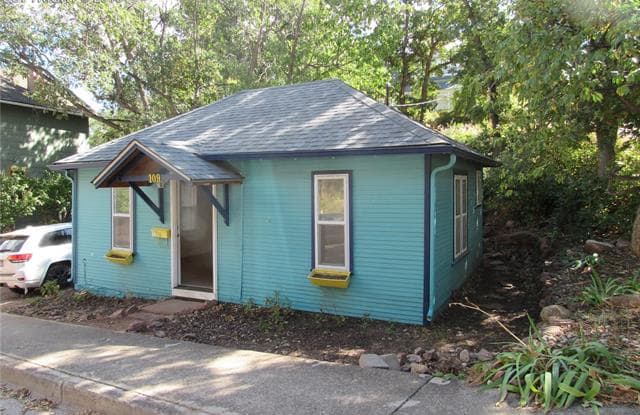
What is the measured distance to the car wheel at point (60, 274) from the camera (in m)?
10.2

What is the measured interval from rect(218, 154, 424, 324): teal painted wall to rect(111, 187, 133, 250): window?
2.27m

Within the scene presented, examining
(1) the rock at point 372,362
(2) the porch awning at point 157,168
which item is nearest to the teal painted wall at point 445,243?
(1) the rock at point 372,362

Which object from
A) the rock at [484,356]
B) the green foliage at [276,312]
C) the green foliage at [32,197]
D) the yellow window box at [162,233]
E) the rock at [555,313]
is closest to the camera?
the rock at [484,356]

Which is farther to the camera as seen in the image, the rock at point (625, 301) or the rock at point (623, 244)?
the rock at point (623, 244)

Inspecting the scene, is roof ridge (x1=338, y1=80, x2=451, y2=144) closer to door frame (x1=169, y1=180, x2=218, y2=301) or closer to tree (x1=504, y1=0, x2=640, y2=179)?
tree (x1=504, y1=0, x2=640, y2=179)

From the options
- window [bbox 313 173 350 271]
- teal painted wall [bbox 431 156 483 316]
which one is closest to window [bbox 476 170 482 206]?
teal painted wall [bbox 431 156 483 316]

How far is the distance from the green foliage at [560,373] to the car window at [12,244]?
30.9ft

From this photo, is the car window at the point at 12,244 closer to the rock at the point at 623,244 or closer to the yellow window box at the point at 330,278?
the yellow window box at the point at 330,278

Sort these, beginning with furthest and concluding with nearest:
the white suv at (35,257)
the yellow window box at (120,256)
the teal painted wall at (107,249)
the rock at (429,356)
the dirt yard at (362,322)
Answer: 1. the white suv at (35,257)
2. the yellow window box at (120,256)
3. the teal painted wall at (107,249)
4. the dirt yard at (362,322)
5. the rock at (429,356)

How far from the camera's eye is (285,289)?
25.7 feet

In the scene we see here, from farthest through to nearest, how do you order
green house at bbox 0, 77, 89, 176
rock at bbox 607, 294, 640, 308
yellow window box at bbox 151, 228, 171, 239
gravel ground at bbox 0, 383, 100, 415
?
green house at bbox 0, 77, 89, 176
yellow window box at bbox 151, 228, 171, 239
rock at bbox 607, 294, 640, 308
gravel ground at bbox 0, 383, 100, 415

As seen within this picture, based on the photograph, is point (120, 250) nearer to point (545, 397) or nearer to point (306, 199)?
point (306, 199)

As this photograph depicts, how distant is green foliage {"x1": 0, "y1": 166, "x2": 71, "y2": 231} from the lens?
1516cm

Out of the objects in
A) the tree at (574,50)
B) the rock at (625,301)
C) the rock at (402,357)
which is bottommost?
the rock at (402,357)
